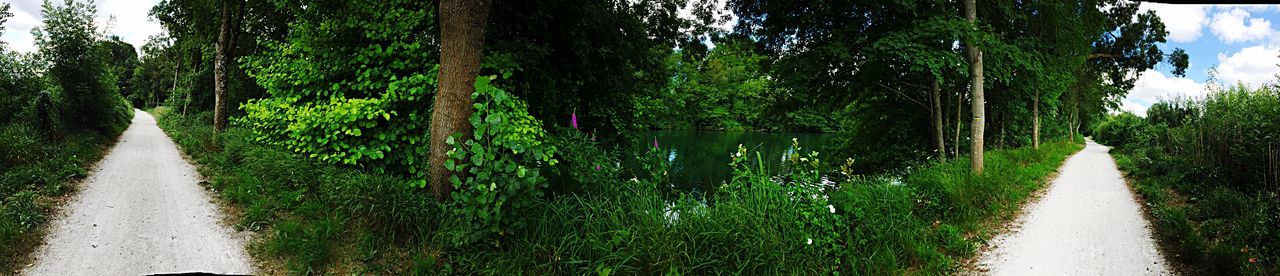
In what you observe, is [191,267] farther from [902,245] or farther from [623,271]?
[902,245]

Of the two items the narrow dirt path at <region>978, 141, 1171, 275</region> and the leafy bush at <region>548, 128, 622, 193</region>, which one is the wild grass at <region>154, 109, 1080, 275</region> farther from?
the narrow dirt path at <region>978, 141, 1171, 275</region>

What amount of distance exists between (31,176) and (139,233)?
9.29 ft

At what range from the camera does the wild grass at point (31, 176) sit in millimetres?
4230

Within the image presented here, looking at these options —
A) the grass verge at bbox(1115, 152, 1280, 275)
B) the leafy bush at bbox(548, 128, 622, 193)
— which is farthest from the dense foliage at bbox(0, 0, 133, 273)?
the grass verge at bbox(1115, 152, 1280, 275)

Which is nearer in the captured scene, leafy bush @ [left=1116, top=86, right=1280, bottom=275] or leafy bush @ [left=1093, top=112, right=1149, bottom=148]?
leafy bush @ [left=1116, top=86, right=1280, bottom=275]

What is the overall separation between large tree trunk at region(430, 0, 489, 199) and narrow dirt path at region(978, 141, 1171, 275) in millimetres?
4650

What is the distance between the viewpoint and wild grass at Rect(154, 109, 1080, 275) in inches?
142

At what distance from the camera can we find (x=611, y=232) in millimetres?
3730

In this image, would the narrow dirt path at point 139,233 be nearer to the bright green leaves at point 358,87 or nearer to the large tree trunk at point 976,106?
the bright green leaves at point 358,87

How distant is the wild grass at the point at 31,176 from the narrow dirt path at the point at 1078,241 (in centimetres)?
803

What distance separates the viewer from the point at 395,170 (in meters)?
6.02

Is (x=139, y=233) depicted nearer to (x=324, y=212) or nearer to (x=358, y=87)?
(x=324, y=212)

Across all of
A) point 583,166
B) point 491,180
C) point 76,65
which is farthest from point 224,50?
point 491,180

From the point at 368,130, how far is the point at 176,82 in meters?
31.2
